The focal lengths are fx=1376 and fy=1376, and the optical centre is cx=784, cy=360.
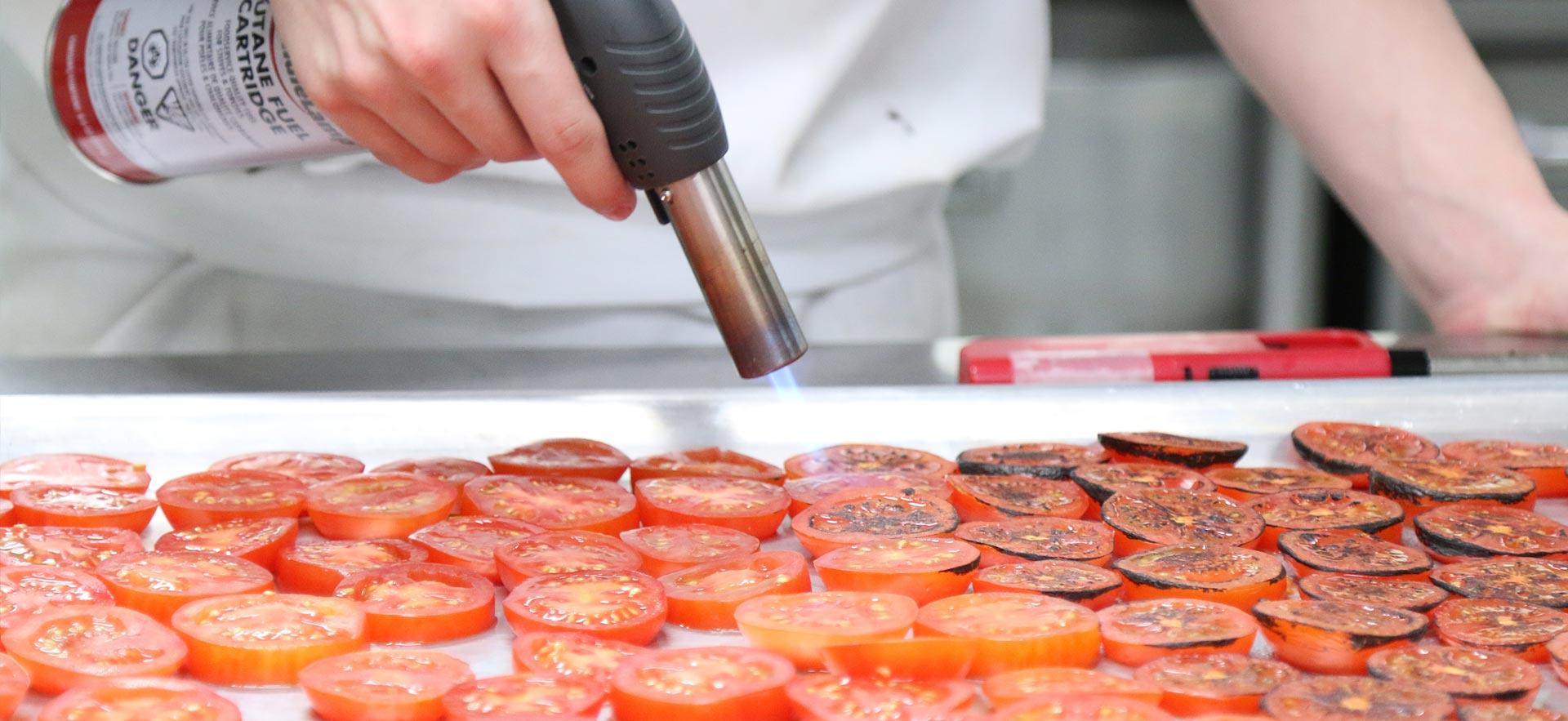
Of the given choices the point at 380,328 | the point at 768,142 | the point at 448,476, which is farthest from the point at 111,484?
the point at 768,142

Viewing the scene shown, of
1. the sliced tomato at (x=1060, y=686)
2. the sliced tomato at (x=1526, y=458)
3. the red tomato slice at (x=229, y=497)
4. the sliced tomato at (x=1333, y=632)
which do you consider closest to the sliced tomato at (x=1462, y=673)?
the sliced tomato at (x=1333, y=632)

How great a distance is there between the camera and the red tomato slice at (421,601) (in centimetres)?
79

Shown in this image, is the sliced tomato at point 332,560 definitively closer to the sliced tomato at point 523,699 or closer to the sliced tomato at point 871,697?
the sliced tomato at point 523,699

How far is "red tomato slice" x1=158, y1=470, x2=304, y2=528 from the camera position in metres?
0.96

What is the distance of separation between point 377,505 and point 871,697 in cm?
43

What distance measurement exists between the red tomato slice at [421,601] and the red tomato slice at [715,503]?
167 mm

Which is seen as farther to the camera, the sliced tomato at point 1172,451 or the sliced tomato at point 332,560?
the sliced tomato at point 1172,451

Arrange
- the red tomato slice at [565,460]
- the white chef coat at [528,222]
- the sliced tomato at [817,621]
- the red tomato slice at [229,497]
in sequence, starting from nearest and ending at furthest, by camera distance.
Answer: the sliced tomato at [817,621]
the red tomato slice at [229,497]
the red tomato slice at [565,460]
the white chef coat at [528,222]

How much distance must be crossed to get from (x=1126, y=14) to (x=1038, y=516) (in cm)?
218

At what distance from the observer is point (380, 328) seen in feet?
5.05

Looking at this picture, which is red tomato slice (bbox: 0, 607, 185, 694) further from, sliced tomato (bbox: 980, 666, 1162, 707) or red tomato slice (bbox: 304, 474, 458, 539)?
sliced tomato (bbox: 980, 666, 1162, 707)

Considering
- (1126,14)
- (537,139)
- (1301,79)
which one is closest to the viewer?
(537,139)

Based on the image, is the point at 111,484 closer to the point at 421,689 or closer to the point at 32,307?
the point at 421,689

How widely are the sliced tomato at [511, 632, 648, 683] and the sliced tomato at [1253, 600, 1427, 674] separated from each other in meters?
0.36
